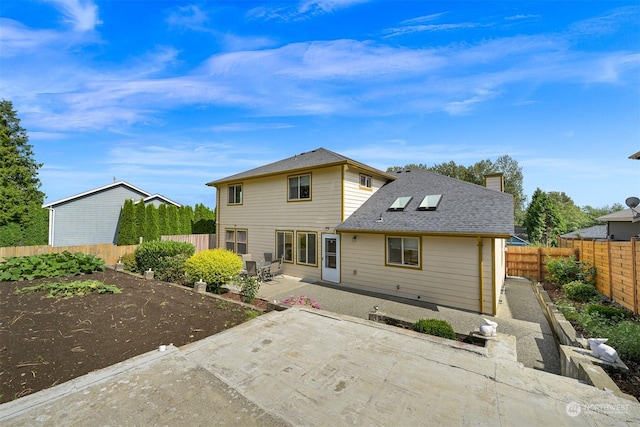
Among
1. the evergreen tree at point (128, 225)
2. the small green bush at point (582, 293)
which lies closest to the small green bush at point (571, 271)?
the small green bush at point (582, 293)

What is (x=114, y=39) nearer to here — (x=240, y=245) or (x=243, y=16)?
(x=243, y=16)

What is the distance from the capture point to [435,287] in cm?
844

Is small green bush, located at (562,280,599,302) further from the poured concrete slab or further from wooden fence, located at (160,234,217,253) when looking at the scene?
wooden fence, located at (160,234,217,253)

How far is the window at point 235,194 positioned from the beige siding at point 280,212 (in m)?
0.29

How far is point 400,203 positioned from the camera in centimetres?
1050

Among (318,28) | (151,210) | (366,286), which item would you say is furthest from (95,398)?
(151,210)

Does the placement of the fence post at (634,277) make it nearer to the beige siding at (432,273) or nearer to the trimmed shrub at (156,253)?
the beige siding at (432,273)

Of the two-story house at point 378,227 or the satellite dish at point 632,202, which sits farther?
the two-story house at point 378,227

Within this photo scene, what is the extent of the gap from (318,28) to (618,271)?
11425mm

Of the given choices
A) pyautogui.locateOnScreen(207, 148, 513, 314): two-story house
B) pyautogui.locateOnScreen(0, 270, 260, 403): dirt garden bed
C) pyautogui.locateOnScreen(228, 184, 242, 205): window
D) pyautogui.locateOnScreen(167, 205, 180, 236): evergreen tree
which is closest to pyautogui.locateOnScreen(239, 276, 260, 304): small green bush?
pyautogui.locateOnScreen(0, 270, 260, 403): dirt garden bed

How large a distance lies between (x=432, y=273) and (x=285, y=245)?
6561 millimetres

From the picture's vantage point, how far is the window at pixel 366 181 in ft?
38.3

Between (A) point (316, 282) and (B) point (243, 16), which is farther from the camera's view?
(A) point (316, 282)

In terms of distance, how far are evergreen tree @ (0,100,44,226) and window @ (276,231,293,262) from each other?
18.3 m
